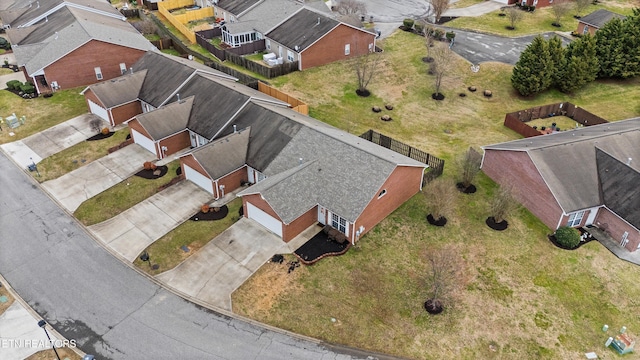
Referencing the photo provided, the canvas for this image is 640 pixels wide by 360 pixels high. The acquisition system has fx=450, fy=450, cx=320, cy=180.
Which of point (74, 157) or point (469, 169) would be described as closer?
point (469, 169)

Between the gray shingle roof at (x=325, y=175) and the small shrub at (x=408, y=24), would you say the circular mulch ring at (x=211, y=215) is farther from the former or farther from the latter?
the small shrub at (x=408, y=24)

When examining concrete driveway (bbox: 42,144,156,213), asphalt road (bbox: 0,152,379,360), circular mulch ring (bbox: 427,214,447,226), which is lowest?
asphalt road (bbox: 0,152,379,360)

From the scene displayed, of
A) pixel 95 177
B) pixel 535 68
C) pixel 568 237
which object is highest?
pixel 535 68

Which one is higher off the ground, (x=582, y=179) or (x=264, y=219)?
(x=582, y=179)

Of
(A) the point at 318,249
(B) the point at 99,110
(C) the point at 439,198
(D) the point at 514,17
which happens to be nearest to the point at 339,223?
(A) the point at 318,249

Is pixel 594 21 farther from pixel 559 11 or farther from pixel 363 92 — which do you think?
pixel 363 92

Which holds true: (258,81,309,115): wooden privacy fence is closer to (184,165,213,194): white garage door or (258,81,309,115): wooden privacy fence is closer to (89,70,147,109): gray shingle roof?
(89,70,147,109): gray shingle roof

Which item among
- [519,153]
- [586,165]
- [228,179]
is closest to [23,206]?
[228,179]

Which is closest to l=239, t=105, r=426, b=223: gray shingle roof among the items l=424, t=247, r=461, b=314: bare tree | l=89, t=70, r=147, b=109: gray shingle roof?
l=424, t=247, r=461, b=314: bare tree
